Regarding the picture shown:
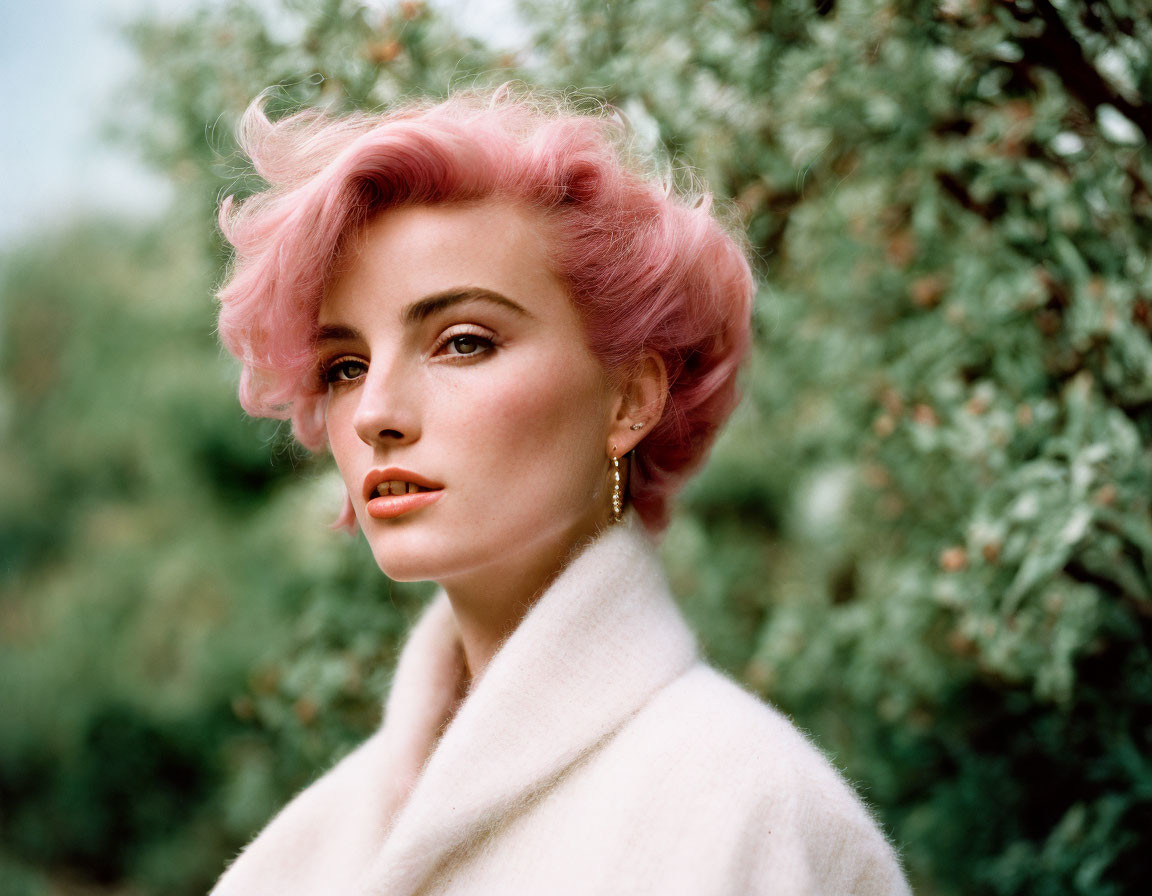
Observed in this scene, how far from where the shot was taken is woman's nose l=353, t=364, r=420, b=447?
4.04 feet

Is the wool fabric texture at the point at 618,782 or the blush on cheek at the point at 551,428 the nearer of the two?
the wool fabric texture at the point at 618,782

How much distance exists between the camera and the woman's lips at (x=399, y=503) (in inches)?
48.9

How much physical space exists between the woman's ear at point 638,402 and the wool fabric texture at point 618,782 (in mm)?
127

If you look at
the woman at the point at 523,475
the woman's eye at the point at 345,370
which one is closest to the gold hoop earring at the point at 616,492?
the woman at the point at 523,475

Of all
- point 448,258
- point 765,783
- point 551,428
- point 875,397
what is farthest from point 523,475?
point 875,397

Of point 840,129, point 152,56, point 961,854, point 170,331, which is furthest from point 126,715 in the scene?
point 840,129

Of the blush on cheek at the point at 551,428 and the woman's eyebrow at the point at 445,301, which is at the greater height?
the woman's eyebrow at the point at 445,301

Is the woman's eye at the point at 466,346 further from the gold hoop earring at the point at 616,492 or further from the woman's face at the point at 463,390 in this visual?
the gold hoop earring at the point at 616,492

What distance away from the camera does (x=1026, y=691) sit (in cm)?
230

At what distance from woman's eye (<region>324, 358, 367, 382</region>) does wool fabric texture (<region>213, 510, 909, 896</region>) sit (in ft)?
1.30

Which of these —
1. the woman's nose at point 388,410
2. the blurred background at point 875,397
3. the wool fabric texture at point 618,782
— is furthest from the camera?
the blurred background at point 875,397

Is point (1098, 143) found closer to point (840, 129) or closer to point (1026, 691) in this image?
point (840, 129)

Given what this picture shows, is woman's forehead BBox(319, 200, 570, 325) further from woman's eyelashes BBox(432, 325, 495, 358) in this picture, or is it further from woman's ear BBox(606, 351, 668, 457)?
woman's ear BBox(606, 351, 668, 457)

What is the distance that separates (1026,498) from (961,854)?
3.73 ft
